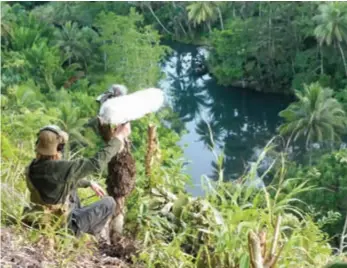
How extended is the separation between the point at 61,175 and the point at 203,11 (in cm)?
2723

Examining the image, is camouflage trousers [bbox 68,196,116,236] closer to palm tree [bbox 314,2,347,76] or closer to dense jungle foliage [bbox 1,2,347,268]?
dense jungle foliage [bbox 1,2,347,268]

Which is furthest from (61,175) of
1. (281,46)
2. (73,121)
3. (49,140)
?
(281,46)

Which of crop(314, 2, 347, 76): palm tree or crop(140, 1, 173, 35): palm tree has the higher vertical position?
crop(140, 1, 173, 35): palm tree

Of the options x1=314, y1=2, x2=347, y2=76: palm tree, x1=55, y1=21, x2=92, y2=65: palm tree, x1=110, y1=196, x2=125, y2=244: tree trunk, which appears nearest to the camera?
x1=110, y1=196, x2=125, y2=244: tree trunk

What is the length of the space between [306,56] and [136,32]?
8.28 metres

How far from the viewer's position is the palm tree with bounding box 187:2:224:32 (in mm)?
29159

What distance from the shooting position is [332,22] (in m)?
22.9

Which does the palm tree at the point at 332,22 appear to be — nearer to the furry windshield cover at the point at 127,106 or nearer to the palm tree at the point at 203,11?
the palm tree at the point at 203,11

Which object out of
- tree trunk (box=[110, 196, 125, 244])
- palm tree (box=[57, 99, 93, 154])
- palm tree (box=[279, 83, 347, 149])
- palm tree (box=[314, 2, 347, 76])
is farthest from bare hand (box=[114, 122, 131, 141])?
palm tree (box=[314, 2, 347, 76])

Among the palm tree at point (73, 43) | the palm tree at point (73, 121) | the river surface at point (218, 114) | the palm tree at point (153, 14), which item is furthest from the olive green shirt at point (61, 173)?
the palm tree at point (153, 14)

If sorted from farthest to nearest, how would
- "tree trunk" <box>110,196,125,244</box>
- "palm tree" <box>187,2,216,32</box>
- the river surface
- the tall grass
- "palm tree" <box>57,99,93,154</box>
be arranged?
"palm tree" <box>187,2,216,32</box> → the river surface → "palm tree" <box>57,99,93,154</box> → "tree trunk" <box>110,196,125,244</box> → the tall grass

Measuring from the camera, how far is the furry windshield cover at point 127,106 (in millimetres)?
2895

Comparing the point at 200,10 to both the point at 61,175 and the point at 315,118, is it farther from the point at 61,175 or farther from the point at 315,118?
the point at 61,175

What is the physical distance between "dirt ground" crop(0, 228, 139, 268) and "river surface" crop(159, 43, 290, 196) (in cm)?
1459
